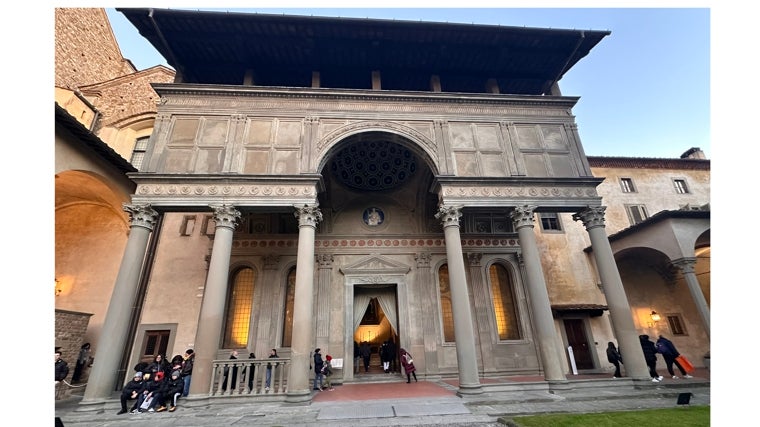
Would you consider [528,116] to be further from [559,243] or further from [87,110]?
[87,110]

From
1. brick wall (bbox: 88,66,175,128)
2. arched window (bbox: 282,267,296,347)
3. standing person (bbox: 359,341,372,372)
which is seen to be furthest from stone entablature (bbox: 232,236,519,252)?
brick wall (bbox: 88,66,175,128)

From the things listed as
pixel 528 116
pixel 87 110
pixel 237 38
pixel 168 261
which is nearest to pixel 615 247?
pixel 528 116

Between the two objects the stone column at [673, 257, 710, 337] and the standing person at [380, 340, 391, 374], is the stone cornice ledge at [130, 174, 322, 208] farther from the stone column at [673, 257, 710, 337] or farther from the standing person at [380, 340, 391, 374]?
the stone column at [673, 257, 710, 337]

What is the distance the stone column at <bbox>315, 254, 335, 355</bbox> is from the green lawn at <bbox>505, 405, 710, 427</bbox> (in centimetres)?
837

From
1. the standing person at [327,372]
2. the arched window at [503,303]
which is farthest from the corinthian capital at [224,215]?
the arched window at [503,303]

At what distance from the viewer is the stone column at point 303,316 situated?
8828 mm

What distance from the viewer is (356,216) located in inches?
621

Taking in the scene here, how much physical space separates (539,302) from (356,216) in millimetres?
8797

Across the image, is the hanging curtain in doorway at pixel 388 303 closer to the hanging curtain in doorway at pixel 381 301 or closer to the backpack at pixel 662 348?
the hanging curtain in doorway at pixel 381 301

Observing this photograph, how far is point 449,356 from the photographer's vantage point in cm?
1350

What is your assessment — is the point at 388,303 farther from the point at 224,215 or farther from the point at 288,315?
the point at 224,215

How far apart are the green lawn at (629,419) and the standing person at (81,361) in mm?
15705

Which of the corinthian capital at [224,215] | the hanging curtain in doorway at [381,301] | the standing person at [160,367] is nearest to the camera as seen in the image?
the standing person at [160,367]

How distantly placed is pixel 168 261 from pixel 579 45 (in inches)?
786
